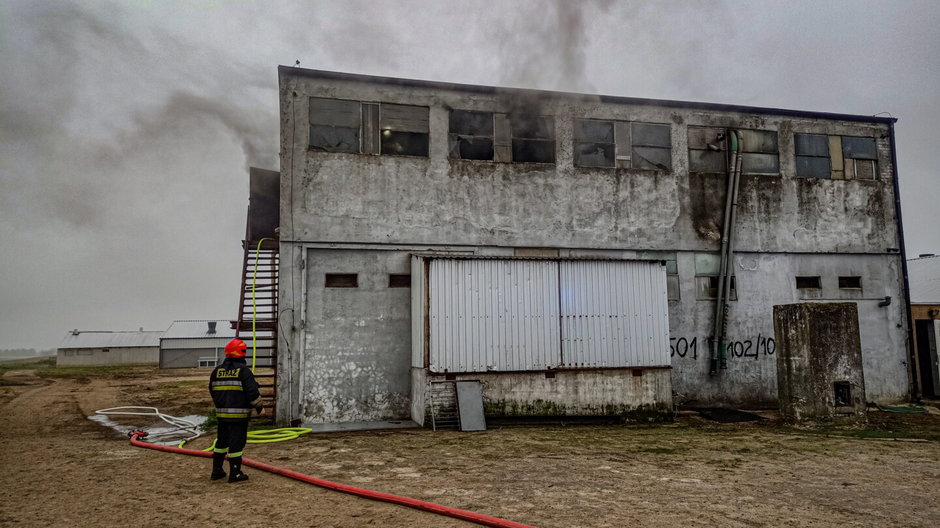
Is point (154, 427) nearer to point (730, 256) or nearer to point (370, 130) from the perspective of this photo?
point (370, 130)

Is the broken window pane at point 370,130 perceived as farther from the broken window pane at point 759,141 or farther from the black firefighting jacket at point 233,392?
the broken window pane at point 759,141

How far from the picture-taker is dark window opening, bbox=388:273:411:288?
43.1 feet

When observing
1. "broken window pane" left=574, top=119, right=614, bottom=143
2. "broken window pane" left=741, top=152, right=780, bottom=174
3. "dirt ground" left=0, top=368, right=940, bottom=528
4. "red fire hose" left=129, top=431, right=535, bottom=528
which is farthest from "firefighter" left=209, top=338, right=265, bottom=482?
"broken window pane" left=741, top=152, right=780, bottom=174

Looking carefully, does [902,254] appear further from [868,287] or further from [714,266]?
[714,266]

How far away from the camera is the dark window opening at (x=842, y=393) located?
37.8 ft

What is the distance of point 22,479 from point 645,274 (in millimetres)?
11143

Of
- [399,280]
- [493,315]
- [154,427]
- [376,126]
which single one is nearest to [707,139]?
[493,315]

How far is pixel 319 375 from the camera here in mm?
12484

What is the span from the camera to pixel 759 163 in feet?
51.3

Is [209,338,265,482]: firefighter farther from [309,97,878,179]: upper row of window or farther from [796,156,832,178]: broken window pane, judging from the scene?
[796,156,832,178]: broken window pane

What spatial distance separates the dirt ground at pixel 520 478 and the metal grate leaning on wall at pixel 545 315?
1454 millimetres

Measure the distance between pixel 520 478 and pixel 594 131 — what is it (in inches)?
393

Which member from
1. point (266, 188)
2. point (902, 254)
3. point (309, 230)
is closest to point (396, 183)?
point (309, 230)

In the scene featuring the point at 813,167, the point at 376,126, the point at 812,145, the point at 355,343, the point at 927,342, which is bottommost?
the point at 927,342
